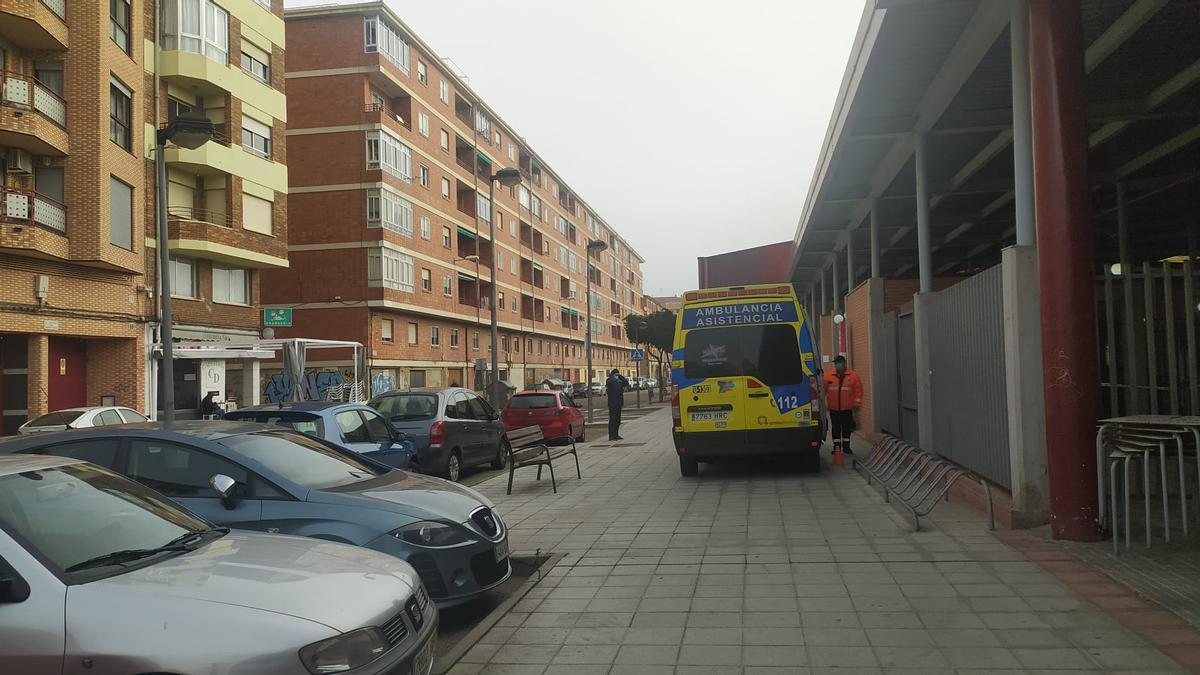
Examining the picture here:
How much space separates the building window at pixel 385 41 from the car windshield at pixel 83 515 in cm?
4071

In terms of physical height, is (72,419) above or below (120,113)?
below

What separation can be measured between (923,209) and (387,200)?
32.3 metres

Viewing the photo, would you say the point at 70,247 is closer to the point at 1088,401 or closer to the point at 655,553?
the point at 655,553

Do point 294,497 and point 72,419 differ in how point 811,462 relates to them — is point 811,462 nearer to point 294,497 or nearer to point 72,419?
point 294,497

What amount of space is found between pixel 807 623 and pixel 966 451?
5.88m

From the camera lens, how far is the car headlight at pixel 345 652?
3277 millimetres

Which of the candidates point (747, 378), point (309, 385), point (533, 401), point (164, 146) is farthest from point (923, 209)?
point (309, 385)

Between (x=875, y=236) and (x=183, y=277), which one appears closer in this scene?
(x=875, y=236)

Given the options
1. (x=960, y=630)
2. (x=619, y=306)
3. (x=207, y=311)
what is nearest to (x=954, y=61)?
(x=960, y=630)

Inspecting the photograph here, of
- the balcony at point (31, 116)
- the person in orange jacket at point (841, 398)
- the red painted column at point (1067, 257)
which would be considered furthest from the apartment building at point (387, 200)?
the red painted column at point (1067, 257)

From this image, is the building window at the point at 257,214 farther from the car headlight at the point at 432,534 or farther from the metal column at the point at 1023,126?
the metal column at the point at 1023,126

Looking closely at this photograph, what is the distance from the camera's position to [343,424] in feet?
36.5

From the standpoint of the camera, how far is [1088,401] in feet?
23.4

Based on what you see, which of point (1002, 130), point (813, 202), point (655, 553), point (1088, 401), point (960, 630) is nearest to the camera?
point (960, 630)
